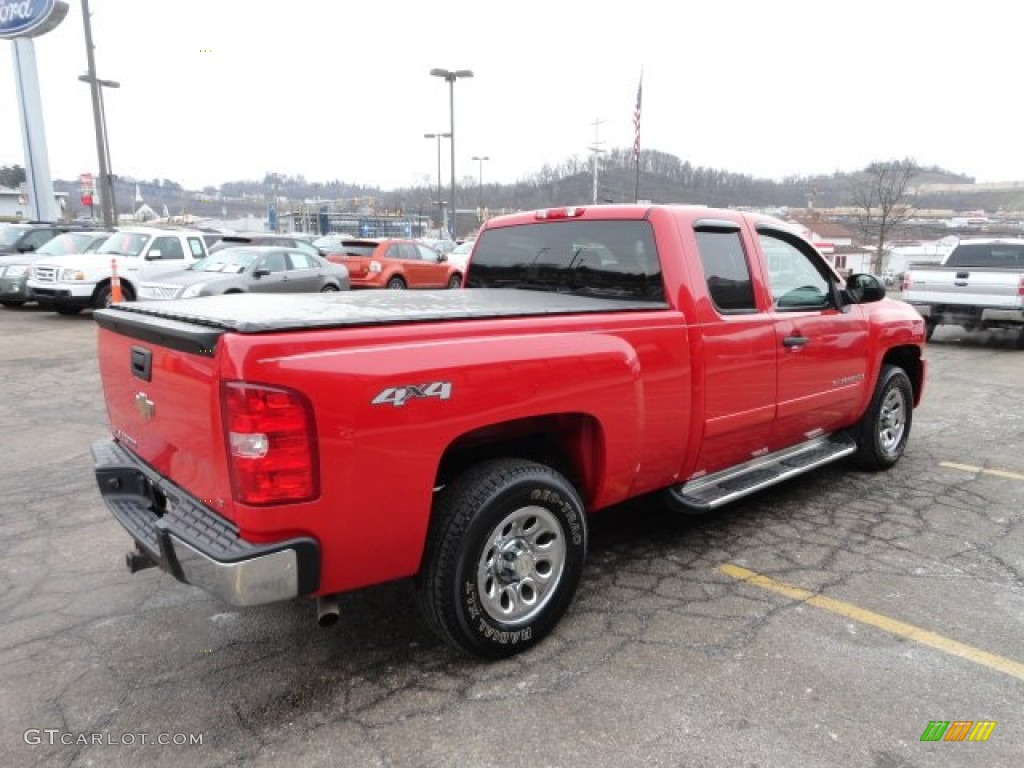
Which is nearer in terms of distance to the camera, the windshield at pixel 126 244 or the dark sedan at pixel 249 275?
the dark sedan at pixel 249 275

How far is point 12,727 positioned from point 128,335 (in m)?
1.48

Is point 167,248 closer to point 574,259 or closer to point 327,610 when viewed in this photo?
point 574,259

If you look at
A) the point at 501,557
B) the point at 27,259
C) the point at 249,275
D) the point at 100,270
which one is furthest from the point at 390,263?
the point at 501,557

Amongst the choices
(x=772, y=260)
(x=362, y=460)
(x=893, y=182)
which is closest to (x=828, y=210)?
(x=893, y=182)

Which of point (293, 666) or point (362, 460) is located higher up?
point (362, 460)

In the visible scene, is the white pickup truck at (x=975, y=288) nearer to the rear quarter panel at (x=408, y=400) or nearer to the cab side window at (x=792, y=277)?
the cab side window at (x=792, y=277)

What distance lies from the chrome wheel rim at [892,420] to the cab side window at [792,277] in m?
1.23

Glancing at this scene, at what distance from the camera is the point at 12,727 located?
8.45ft

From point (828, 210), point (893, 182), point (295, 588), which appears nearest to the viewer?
point (295, 588)

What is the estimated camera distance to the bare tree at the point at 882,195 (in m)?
36.4

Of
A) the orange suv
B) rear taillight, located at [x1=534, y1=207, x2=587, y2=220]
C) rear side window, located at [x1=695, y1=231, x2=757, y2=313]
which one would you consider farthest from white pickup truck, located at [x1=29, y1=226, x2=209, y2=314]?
rear side window, located at [x1=695, y1=231, x2=757, y2=313]

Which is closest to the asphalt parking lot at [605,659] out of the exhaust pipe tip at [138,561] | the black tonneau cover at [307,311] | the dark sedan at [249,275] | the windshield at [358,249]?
the exhaust pipe tip at [138,561]

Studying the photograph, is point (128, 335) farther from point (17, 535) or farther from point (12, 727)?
point (17, 535)

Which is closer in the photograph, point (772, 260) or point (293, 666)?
point (293, 666)
